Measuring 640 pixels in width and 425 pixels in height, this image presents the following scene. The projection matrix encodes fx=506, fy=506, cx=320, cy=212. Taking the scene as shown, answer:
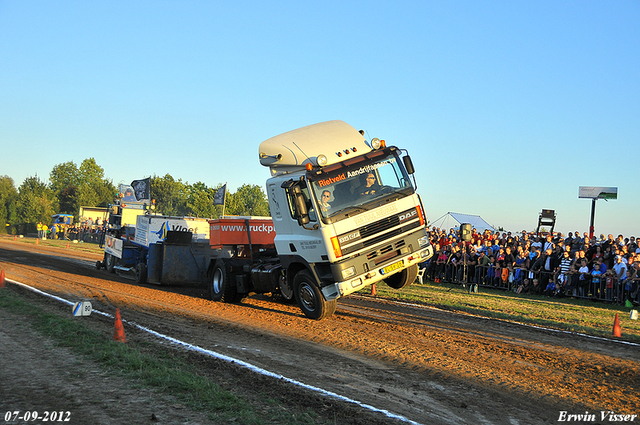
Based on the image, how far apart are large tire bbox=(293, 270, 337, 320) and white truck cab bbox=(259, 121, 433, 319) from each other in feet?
0.06

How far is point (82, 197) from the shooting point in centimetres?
8400

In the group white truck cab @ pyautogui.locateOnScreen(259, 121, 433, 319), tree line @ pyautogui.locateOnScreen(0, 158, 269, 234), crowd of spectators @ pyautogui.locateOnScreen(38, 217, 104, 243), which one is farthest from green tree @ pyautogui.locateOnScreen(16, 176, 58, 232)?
white truck cab @ pyautogui.locateOnScreen(259, 121, 433, 319)

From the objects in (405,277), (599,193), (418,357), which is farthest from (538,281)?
(418,357)

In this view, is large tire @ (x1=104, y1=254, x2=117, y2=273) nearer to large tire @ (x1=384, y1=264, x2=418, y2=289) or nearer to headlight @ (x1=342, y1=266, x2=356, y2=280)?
large tire @ (x1=384, y1=264, x2=418, y2=289)

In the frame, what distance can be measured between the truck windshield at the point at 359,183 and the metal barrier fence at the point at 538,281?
8.93 m

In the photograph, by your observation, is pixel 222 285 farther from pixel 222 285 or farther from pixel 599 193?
pixel 599 193

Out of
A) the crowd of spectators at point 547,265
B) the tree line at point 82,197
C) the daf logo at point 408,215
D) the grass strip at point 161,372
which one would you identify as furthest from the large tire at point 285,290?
the tree line at point 82,197

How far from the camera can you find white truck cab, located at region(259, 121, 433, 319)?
376 inches

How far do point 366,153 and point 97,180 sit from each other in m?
108

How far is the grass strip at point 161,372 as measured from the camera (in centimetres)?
481

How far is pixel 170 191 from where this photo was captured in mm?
82500

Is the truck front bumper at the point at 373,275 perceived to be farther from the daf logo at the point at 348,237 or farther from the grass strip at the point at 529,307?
the grass strip at the point at 529,307

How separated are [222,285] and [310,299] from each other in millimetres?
3473

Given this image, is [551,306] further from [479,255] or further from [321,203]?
[321,203]
